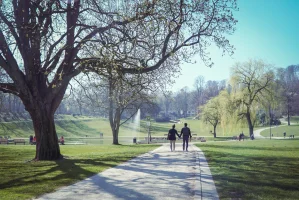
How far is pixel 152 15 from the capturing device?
13844mm

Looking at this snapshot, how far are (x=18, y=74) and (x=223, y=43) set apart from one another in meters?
10.2

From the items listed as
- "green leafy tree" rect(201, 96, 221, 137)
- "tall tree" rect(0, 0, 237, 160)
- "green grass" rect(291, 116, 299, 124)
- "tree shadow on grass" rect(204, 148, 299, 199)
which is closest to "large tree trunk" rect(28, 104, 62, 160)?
"tall tree" rect(0, 0, 237, 160)

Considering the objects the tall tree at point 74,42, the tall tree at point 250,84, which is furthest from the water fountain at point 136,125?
the tall tree at point 74,42

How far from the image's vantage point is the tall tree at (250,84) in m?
45.0

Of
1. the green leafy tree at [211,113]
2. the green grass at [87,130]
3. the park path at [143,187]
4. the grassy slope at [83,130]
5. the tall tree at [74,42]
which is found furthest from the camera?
the grassy slope at [83,130]

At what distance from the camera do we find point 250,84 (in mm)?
45969

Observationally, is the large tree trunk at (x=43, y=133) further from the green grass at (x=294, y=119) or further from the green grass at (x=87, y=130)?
the green grass at (x=294, y=119)

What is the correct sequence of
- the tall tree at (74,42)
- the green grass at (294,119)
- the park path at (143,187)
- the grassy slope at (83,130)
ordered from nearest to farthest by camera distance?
the park path at (143,187), the tall tree at (74,42), the grassy slope at (83,130), the green grass at (294,119)

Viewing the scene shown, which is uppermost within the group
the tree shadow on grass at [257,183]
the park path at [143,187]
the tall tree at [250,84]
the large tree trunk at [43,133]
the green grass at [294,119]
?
the tall tree at [250,84]

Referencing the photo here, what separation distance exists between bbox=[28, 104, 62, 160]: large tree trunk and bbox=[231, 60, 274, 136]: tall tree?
1393 inches

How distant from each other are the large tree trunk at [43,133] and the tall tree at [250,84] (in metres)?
35.4

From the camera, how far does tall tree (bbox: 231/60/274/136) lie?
148 feet

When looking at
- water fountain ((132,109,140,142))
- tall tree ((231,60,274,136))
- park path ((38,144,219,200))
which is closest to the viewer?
park path ((38,144,219,200))

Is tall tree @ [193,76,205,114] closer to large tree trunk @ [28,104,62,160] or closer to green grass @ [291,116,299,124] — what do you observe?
green grass @ [291,116,299,124]
